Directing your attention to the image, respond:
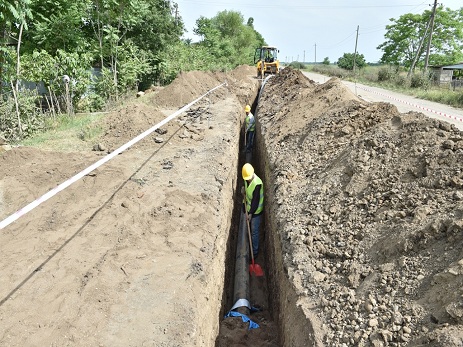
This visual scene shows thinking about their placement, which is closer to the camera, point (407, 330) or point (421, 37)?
point (407, 330)

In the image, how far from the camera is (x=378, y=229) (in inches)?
160

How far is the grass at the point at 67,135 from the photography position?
9117mm

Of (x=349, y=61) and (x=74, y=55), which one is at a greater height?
(x=349, y=61)

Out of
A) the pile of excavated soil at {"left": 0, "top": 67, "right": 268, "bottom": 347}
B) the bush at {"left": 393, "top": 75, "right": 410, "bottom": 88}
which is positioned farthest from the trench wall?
the bush at {"left": 393, "top": 75, "right": 410, "bottom": 88}

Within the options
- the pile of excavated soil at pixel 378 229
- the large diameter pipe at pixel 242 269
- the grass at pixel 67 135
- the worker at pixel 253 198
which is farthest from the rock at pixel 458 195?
the grass at pixel 67 135

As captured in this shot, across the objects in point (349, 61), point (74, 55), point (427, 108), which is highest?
point (349, 61)

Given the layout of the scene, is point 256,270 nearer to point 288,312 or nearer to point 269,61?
point 288,312

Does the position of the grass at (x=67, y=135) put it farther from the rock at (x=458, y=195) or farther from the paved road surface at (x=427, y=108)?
the paved road surface at (x=427, y=108)

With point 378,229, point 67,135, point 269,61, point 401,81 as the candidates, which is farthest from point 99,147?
point 401,81

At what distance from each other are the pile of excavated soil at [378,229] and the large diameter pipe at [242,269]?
4.43 feet

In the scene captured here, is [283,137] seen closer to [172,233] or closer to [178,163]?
[178,163]

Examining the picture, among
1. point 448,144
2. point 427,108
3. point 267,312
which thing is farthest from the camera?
point 427,108

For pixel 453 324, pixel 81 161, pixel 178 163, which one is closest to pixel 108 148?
pixel 81 161

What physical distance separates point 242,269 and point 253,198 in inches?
57.4
